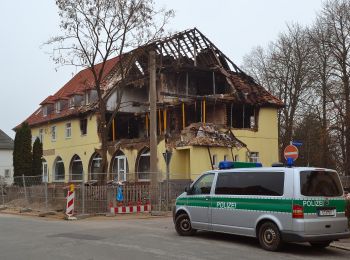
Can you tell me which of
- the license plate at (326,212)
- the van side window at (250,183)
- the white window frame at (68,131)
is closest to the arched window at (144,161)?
the white window frame at (68,131)

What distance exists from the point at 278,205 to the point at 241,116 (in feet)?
91.6

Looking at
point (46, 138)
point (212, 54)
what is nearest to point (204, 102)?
point (212, 54)

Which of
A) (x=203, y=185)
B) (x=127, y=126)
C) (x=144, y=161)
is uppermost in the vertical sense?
(x=127, y=126)

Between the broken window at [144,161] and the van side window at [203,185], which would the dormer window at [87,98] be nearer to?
the broken window at [144,161]

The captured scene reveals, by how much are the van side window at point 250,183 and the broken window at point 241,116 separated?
2498 centimetres

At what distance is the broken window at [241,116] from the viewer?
3900 cm

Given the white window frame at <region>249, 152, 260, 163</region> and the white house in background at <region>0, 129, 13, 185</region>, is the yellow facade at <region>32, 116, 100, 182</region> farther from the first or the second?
the white house in background at <region>0, 129, 13, 185</region>

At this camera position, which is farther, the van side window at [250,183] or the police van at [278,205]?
the van side window at [250,183]

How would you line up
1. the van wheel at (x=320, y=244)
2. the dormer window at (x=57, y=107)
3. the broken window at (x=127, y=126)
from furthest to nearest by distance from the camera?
1. the dormer window at (x=57, y=107)
2. the broken window at (x=127, y=126)
3. the van wheel at (x=320, y=244)

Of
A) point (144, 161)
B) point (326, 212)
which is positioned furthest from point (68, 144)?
point (326, 212)

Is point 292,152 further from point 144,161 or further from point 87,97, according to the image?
point 87,97

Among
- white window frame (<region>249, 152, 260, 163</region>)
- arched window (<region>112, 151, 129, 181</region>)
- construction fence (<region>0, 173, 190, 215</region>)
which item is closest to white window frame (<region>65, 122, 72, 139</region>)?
arched window (<region>112, 151, 129, 181</region>)

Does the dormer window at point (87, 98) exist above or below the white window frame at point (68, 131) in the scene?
above

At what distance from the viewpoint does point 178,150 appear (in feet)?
116
